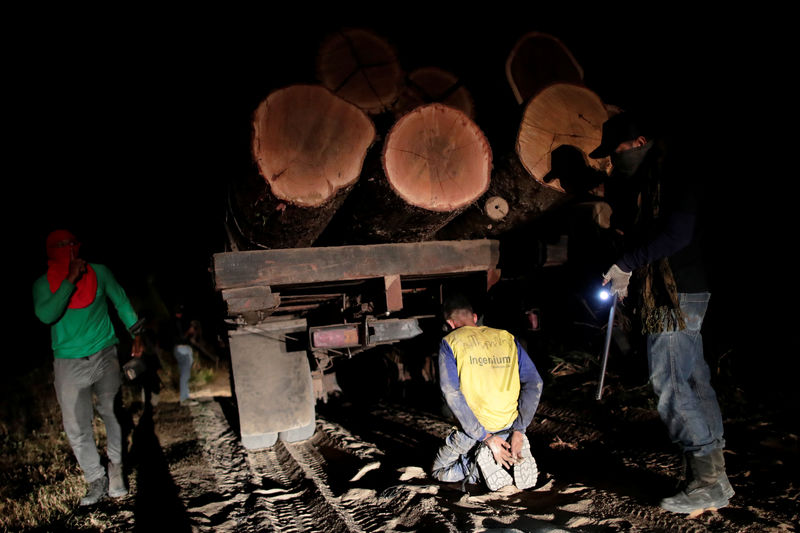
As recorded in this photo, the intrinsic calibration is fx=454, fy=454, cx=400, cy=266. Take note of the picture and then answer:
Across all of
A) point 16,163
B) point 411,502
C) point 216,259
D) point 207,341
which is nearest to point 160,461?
point 216,259

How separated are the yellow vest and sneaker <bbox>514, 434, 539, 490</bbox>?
0.20m

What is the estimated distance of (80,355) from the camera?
3123 mm

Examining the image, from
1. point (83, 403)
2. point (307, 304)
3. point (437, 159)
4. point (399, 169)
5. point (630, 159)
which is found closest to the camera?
point (630, 159)

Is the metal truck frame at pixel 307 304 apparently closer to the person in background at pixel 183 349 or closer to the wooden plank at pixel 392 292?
the wooden plank at pixel 392 292

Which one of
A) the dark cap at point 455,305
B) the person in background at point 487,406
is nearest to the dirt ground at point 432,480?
the person in background at point 487,406

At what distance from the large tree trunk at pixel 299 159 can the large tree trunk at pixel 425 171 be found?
0.17 m

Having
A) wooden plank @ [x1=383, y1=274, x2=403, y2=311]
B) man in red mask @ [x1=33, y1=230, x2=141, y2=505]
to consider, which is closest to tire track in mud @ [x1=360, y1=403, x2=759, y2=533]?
wooden plank @ [x1=383, y1=274, x2=403, y2=311]

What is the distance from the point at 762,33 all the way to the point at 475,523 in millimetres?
4647

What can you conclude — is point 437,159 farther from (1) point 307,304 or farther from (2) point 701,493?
(2) point 701,493

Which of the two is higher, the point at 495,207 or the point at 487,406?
the point at 495,207

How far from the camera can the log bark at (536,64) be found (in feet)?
12.6

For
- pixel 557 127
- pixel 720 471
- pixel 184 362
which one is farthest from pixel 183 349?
pixel 720 471

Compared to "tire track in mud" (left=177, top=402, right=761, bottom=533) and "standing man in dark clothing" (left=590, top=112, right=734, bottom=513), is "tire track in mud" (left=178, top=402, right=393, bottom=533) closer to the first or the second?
"tire track in mud" (left=177, top=402, right=761, bottom=533)

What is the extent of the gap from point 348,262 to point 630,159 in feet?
5.67
